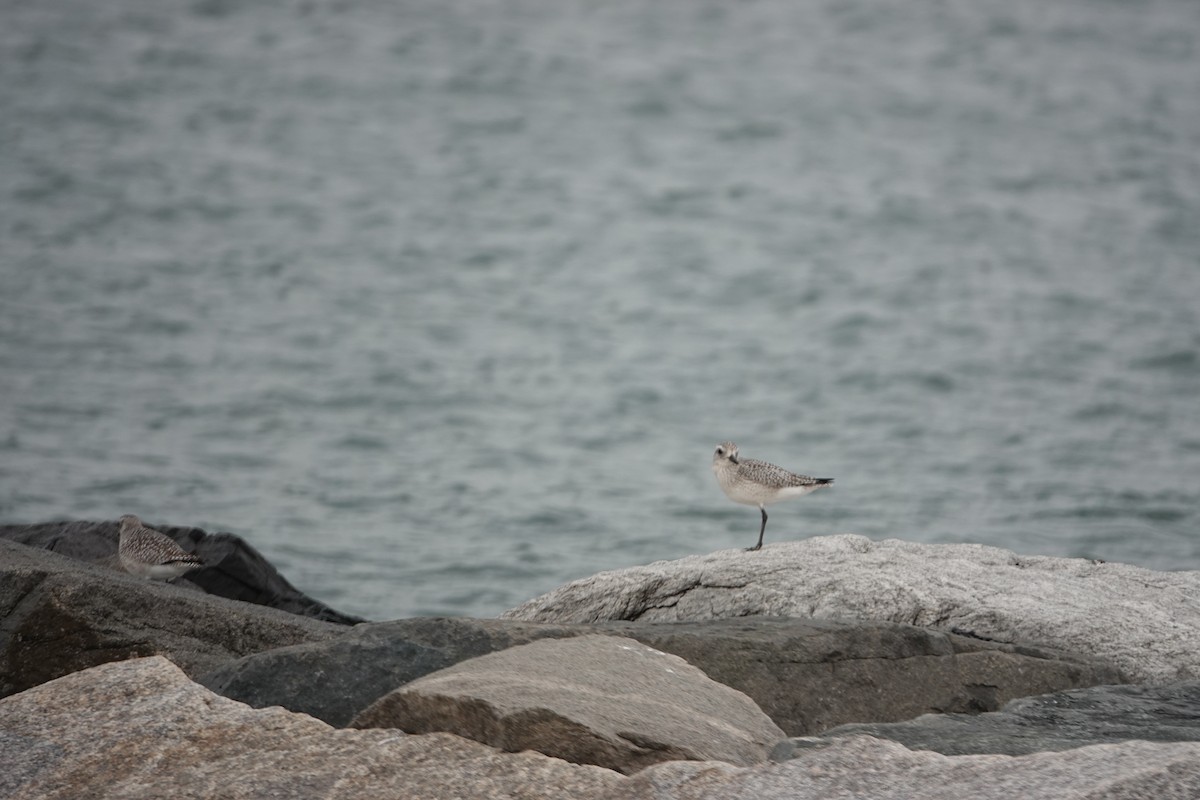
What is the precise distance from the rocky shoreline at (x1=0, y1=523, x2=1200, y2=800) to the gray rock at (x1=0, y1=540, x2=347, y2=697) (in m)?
0.01

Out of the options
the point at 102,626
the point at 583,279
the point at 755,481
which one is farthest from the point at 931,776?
the point at 583,279

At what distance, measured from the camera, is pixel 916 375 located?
33938 mm

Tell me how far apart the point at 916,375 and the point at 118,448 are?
17855 millimetres

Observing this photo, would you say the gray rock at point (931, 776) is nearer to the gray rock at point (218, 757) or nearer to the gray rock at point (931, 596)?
the gray rock at point (218, 757)

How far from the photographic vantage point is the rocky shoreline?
5648 millimetres

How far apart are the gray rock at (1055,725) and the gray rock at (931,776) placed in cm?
27

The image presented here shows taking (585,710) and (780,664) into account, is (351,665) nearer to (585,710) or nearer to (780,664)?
(585,710)

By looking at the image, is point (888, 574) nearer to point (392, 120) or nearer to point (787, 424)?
point (787, 424)

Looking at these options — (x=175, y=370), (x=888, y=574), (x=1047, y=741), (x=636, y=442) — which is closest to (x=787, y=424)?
(x=636, y=442)

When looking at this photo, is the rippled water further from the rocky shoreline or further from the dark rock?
the dark rock

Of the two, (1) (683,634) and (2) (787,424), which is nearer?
(1) (683,634)

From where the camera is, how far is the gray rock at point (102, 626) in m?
7.93

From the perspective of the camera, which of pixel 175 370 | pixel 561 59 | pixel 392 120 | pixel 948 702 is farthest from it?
pixel 561 59

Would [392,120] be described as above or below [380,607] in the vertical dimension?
above
